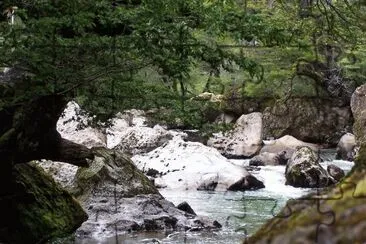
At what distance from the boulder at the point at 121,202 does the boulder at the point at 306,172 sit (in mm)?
2864

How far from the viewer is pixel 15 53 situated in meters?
2.86

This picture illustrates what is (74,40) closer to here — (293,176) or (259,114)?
(293,176)

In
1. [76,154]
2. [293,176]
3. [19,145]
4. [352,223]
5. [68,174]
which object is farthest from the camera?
[293,176]

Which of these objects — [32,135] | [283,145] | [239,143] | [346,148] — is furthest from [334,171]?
[32,135]

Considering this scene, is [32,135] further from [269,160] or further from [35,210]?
[269,160]

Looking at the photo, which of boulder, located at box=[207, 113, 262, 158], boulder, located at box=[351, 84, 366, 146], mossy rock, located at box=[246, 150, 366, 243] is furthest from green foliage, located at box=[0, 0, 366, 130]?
boulder, located at box=[207, 113, 262, 158]

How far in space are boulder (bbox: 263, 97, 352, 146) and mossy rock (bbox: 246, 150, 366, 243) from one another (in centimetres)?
1221

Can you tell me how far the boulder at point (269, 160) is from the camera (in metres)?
10.7

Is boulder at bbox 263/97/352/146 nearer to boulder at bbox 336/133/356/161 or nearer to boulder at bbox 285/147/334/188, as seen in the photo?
boulder at bbox 336/133/356/161

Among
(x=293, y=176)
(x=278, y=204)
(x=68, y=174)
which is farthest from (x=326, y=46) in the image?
(x=68, y=174)

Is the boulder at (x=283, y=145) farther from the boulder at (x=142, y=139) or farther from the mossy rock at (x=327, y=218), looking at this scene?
the mossy rock at (x=327, y=218)

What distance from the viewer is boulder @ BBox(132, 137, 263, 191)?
8.65 metres

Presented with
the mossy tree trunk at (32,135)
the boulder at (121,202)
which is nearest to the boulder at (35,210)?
the mossy tree trunk at (32,135)

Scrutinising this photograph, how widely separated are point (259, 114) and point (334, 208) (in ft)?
43.3
